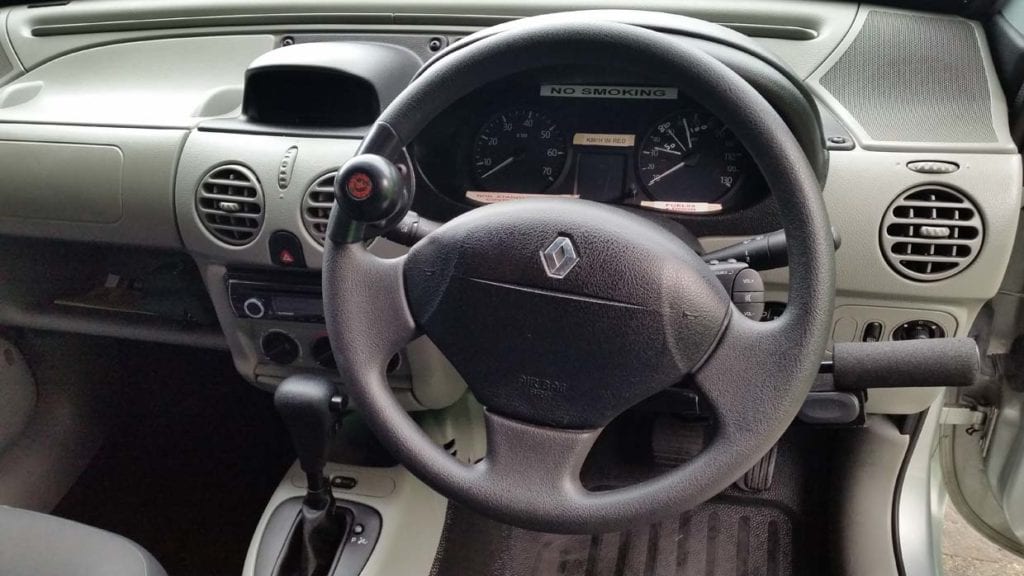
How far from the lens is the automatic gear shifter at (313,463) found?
3.60 ft

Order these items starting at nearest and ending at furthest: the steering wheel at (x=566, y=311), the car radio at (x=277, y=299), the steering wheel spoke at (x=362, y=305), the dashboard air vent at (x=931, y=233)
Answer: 1. the steering wheel at (x=566, y=311)
2. the steering wheel spoke at (x=362, y=305)
3. the dashboard air vent at (x=931, y=233)
4. the car radio at (x=277, y=299)

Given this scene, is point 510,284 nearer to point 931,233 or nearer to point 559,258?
point 559,258

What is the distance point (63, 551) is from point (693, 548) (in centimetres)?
108

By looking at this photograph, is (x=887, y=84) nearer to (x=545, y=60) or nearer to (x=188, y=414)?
(x=545, y=60)

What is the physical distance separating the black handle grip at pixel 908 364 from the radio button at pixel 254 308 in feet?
2.92

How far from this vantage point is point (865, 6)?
1.33 m

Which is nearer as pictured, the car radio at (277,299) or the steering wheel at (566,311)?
the steering wheel at (566,311)

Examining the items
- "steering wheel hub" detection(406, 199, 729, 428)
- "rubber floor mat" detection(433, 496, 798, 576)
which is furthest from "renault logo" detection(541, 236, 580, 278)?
"rubber floor mat" detection(433, 496, 798, 576)

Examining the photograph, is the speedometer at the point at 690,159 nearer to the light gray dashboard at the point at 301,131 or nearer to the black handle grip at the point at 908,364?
the light gray dashboard at the point at 301,131

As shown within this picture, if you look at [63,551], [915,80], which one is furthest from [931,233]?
[63,551]

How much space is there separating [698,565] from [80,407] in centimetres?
145

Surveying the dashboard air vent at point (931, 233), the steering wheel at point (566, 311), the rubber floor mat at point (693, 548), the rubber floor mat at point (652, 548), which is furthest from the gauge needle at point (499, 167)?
the rubber floor mat at point (693, 548)

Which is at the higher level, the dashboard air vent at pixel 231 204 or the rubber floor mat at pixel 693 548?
the dashboard air vent at pixel 231 204

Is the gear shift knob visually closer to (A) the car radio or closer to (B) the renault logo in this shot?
(A) the car radio
